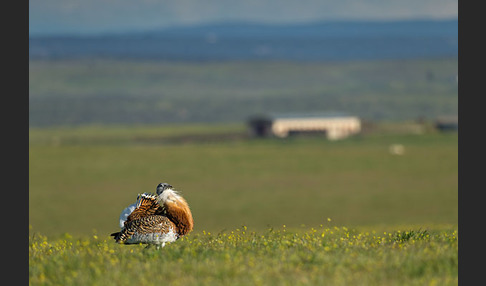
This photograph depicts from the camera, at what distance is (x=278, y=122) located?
575 feet

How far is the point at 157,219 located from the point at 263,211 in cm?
5208

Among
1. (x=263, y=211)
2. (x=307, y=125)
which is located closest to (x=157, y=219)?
(x=263, y=211)

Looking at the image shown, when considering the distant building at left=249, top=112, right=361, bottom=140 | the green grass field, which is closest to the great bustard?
the green grass field

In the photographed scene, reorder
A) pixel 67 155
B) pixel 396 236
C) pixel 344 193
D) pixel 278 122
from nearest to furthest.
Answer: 1. pixel 396 236
2. pixel 344 193
3. pixel 67 155
4. pixel 278 122

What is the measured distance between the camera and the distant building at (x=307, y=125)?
166 metres

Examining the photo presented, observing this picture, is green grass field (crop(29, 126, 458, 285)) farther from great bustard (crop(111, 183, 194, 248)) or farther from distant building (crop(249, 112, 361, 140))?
distant building (crop(249, 112, 361, 140))

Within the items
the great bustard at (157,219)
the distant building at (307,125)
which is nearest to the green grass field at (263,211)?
the great bustard at (157,219)

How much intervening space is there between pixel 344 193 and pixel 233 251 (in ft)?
211

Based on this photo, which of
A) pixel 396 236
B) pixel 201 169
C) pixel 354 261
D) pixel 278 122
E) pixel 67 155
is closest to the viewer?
pixel 354 261

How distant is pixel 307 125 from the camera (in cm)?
18150

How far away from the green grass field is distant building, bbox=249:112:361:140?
27974 millimetres

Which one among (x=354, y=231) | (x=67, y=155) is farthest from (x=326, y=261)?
(x=67, y=155)

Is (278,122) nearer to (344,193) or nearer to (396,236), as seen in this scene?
(344,193)

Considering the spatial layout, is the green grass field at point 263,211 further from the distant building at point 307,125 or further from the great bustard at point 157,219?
the distant building at point 307,125
